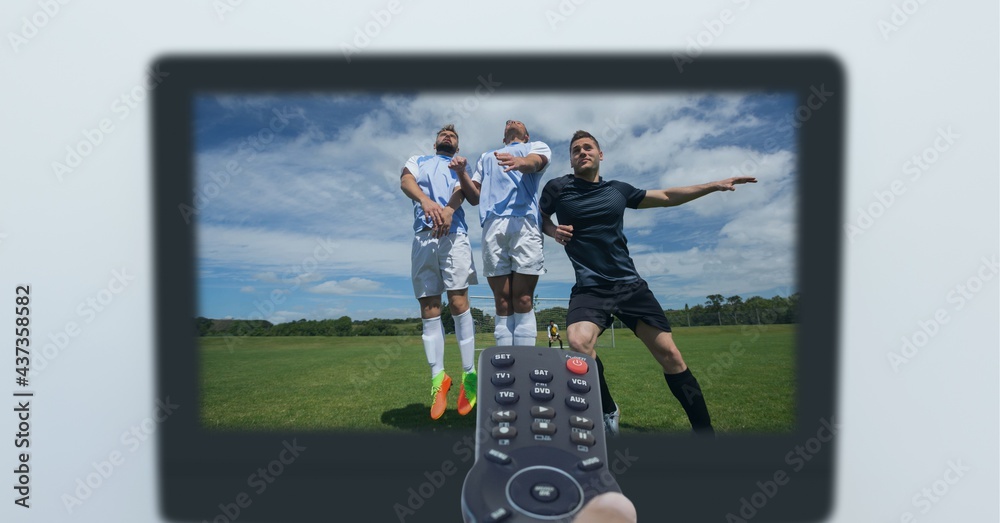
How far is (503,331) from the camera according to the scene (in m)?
1.17

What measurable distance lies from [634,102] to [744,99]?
0.53ft

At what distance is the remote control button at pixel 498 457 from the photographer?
61 centimetres

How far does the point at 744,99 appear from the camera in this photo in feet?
2.58

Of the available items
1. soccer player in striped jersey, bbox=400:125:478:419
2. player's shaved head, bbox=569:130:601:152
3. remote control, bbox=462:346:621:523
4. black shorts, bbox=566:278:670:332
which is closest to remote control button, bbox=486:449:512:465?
remote control, bbox=462:346:621:523

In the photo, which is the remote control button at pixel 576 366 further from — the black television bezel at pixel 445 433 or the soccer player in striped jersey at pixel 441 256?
the soccer player in striped jersey at pixel 441 256

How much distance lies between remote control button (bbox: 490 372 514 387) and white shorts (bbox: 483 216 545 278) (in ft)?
1.43

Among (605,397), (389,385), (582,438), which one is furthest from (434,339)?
(582,438)

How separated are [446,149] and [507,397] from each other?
0.45 meters

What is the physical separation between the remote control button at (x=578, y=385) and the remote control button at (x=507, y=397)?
0.07 m

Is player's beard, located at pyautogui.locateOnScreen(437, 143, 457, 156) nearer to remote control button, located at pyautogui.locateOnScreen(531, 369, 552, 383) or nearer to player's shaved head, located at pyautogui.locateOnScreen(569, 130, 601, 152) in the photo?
player's shaved head, located at pyautogui.locateOnScreen(569, 130, 601, 152)

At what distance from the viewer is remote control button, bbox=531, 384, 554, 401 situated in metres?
0.70

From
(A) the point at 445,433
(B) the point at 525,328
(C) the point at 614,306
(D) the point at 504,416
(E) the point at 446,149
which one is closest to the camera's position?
(D) the point at 504,416

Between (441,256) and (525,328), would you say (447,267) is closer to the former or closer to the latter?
(441,256)

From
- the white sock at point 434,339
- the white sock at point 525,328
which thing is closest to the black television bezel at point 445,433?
the white sock at point 525,328
